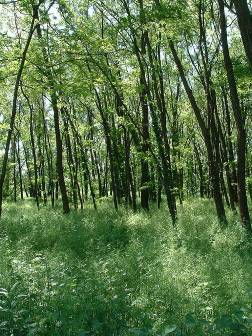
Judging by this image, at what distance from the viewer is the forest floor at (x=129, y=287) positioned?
17.4ft

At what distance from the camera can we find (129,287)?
7.25 metres

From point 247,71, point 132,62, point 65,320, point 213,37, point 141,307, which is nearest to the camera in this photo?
point 65,320

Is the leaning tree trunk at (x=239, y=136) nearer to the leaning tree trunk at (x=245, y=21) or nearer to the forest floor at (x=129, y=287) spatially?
the forest floor at (x=129, y=287)

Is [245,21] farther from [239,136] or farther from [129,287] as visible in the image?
[239,136]

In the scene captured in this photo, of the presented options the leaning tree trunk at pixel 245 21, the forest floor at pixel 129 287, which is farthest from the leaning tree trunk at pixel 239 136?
the leaning tree trunk at pixel 245 21

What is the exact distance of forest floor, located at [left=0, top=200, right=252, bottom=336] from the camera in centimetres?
530

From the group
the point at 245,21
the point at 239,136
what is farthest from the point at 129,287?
the point at 239,136

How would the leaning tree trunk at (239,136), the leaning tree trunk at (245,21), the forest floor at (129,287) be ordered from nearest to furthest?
the forest floor at (129,287) → the leaning tree trunk at (245,21) → the leaning tree trunk at (239,136)

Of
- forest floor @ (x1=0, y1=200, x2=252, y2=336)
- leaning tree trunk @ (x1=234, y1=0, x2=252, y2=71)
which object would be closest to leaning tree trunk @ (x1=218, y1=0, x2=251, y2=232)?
forest floor @ (x1=0, y1=200, x2=252, y2=336)

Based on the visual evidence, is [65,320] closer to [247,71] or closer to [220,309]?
[220,309]

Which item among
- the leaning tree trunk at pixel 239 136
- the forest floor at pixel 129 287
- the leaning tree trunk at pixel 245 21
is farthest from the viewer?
the leaning tree trunk at pixel 239 136

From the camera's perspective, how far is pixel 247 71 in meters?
14.1

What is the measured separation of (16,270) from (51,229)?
203 inches

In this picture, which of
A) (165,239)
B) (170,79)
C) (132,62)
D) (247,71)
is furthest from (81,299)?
(170,79)
